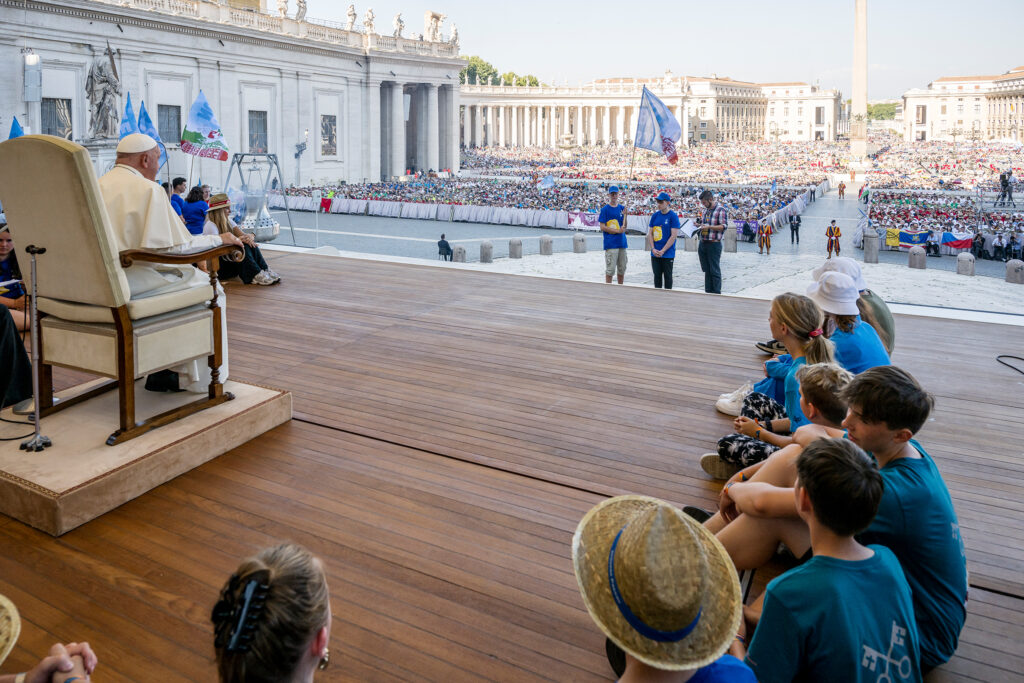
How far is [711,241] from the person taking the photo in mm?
9680

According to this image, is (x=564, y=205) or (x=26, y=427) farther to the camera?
(x=564, y=205)

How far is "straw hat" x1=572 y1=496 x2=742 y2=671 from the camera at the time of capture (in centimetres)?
126

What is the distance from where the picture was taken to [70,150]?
3.22m

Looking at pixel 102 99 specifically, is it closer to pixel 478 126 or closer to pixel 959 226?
pixel 959 226

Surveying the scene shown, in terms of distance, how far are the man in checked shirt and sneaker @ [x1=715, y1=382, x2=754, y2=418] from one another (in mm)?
5099

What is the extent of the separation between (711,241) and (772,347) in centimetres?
415

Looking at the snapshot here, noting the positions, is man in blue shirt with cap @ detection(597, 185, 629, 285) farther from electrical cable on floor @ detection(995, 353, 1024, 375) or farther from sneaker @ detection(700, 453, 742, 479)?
sneaker @ detection(700, 453, 742, 479)

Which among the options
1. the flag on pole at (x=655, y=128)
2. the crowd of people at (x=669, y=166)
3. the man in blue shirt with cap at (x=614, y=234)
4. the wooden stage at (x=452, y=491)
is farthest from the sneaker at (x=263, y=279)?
the crowd of people at (x=669, y=166)

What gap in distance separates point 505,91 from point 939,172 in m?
51.1

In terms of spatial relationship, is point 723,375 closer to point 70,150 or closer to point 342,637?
point 342,637

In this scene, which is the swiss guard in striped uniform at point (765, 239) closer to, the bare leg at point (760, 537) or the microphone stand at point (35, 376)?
the bare leg at point (760, 537)

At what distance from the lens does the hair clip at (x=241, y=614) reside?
1180 millimetres

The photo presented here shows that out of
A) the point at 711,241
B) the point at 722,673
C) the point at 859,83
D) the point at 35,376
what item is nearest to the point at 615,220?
the point at 711,241

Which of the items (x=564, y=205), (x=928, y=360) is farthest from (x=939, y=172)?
(x=928, y=360)
